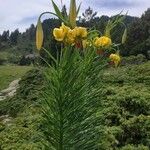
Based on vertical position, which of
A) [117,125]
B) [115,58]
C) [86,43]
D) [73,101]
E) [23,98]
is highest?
[86,43]

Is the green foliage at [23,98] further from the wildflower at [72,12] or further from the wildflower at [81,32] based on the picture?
the wildflower at [72,12]

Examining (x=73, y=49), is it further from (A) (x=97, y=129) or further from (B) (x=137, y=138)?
(B) (x=137, y=138)

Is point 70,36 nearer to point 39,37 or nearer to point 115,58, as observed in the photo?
point 39,37

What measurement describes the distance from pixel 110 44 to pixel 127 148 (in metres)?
6.14

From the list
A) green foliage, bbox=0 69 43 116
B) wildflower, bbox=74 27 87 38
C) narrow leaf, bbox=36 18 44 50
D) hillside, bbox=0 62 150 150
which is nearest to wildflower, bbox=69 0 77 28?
wildflower, bbox=74 27 87 38

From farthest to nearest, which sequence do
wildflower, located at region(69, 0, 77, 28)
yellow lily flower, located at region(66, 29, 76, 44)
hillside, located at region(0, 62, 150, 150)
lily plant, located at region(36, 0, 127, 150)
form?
hillside, located at region(0, 62, 150, 150) → lily plant, located at region(36, 0, 127, 150) → yellow lily flower, located at region(66, 29, 76, 44) → wildflower, located at region(69, 0, 77, 28)

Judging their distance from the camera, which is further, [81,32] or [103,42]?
[103,42]

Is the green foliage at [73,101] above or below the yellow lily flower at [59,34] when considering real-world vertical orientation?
below

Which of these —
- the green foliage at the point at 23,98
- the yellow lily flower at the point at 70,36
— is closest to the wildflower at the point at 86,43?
the yellow lily flower at the point at 70,36

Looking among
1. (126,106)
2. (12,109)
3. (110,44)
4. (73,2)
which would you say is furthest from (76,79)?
(12,109)

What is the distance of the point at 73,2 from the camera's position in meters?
3.48

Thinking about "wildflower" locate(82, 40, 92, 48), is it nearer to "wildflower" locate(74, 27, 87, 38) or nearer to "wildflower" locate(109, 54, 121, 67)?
"wildflower" locate(74, 27, 87, 38)

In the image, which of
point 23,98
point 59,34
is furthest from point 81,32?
point 23,98

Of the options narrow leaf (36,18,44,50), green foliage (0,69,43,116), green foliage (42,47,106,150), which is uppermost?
narrow leaf (36,18,44,50)
